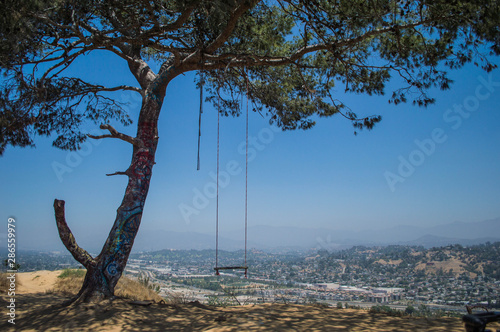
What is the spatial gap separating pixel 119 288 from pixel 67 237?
262 cm

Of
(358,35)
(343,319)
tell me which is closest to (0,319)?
(343,319)

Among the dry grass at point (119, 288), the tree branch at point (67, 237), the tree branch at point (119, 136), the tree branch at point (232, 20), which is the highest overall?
the tree branch at point (232, 20)

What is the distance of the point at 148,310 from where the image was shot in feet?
17.2

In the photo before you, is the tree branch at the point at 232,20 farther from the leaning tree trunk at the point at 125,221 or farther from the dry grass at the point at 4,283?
the dry grass at the point at 4,283

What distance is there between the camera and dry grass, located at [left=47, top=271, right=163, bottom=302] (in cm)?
748

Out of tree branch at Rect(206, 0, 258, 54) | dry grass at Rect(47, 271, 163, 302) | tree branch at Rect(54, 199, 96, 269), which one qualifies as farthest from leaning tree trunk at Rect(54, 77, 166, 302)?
dry grass at Rect(47, 271, 163, 302)

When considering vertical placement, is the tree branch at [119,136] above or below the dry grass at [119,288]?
above

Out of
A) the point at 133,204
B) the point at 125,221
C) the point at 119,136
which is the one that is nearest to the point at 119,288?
the point at 125,221

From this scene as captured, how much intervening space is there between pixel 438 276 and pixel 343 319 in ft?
32.6

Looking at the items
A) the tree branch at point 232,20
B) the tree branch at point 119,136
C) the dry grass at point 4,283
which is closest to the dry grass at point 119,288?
the dry grass at point 4,283

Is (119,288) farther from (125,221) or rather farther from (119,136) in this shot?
(119,136)

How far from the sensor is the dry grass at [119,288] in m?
7.48

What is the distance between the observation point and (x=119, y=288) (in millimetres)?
7789

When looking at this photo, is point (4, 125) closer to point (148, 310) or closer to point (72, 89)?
point (72, 89)
